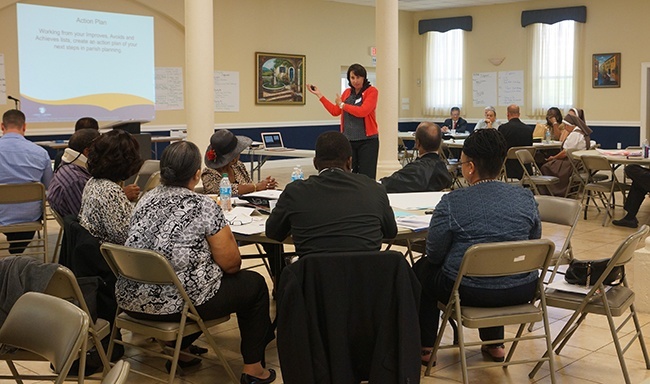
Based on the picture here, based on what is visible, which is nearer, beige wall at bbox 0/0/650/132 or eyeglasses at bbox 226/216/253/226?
eyeglasses at bbox 226/216/253/226

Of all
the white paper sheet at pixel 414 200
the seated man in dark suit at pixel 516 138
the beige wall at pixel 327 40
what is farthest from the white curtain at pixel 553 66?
the white paper sheet at pixel 414 200

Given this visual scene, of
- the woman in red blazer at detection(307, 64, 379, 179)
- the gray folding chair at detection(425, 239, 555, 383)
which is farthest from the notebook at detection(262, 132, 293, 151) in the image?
the gray folding chair at detection(425, 239, 555, 383)

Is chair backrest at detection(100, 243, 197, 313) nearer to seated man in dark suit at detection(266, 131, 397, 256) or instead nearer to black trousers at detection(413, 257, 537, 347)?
seated man in dark suit at detection(266, 131, 397, 256)

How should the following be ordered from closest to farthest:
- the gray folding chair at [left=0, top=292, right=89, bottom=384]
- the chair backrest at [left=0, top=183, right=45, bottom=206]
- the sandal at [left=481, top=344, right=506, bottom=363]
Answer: the gray folding chair at [left=0, top=292, right=89, bottom=384], the sandal at [left=481, top=344, right=506, bottom=363], the chair backrest at [left=0, top=183, right=45, bottom=206]

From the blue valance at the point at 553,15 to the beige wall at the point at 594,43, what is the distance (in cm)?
13

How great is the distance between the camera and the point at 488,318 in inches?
133

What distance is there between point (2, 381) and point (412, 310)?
214 centimetres

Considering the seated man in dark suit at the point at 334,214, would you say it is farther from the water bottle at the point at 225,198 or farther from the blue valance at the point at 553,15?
the blue valance at the point at 553,15

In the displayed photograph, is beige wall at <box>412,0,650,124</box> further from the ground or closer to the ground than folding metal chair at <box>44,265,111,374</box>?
further from the ground

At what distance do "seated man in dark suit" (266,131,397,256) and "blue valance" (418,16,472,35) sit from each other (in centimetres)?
A: 1386

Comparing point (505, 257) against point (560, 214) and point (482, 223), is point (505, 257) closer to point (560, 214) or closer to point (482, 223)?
point (482, 223)

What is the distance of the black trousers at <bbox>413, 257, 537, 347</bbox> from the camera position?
350cm

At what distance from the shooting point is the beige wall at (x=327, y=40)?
1358 cm

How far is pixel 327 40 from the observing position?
1605 cm
